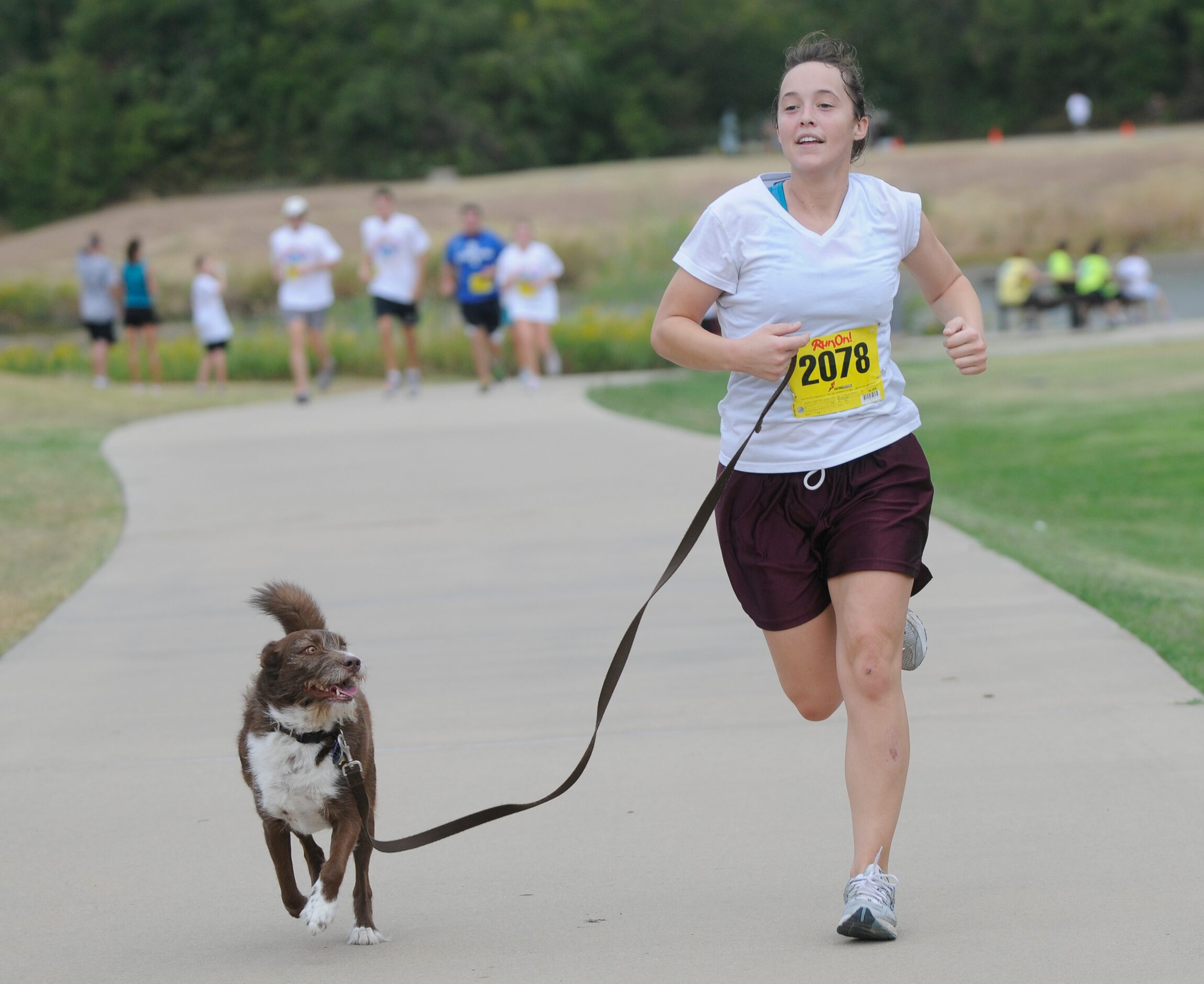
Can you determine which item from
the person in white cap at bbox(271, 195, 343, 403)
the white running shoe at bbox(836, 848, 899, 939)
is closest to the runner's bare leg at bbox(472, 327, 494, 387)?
the person in white cap at bbox(271, 195, 343, 403)

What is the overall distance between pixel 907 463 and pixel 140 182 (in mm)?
78821

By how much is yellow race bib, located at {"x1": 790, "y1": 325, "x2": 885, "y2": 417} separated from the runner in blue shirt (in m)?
13.5

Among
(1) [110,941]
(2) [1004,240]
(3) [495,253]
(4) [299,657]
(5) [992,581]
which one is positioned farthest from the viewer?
(2) [1004,240]

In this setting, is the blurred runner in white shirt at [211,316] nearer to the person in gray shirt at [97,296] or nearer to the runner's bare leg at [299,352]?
the person in gray shirt at [97,296]

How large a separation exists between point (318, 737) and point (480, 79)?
72.9 m

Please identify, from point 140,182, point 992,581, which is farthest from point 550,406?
point 140,182

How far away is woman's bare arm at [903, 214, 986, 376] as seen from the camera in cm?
401

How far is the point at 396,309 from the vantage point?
17016mm

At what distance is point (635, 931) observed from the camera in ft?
12.6

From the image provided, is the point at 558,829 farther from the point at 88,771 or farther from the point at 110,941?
the point at 88,771

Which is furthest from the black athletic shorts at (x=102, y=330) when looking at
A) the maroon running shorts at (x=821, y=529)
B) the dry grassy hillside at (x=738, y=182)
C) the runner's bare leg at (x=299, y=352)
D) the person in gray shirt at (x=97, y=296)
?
the maroon running shorts at (x=821, y=529)

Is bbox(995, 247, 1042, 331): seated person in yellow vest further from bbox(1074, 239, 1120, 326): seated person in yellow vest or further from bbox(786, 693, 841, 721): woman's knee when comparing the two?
bbox(786, 693, 841, 721): woman's knee

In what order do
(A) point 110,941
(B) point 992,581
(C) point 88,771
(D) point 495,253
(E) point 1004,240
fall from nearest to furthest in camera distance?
(A) point 110,941
(C) point 88,771
(B) point 992,581
(D) point 495,253
(E) point 1004,240

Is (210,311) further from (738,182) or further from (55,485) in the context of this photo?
(738,182)
